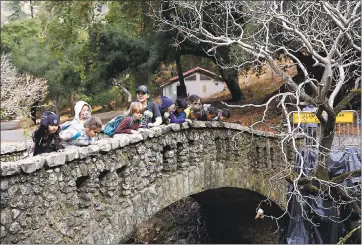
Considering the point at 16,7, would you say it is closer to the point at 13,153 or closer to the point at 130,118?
the point at 13,153

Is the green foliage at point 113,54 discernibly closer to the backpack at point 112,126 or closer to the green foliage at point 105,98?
the green foliage at point 105,98

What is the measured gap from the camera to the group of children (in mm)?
4348

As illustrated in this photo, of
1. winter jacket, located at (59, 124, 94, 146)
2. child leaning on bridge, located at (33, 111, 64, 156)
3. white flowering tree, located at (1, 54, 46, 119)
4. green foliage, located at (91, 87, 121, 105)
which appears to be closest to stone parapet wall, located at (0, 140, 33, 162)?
winter jacket, located at (59, 124, 94, 146)

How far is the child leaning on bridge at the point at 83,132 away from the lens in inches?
183

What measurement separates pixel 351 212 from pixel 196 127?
127 inches

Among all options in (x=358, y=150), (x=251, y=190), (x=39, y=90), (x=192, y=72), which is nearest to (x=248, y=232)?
(x=251, y=190)

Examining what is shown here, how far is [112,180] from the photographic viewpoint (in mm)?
5203

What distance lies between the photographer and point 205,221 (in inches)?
518

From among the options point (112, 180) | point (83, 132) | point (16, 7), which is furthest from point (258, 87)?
point (16, 7)

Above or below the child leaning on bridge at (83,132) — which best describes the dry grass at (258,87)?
above

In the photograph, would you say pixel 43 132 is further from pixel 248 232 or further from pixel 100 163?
pixel 248 232

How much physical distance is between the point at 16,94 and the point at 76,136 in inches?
599

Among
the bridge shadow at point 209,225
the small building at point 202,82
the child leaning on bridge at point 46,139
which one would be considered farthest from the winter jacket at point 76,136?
the small building at point 202,82

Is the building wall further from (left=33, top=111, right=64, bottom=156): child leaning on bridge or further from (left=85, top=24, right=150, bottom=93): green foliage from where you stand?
(left=33, top=111, right=64, bottom=156): child leaning on bridge
